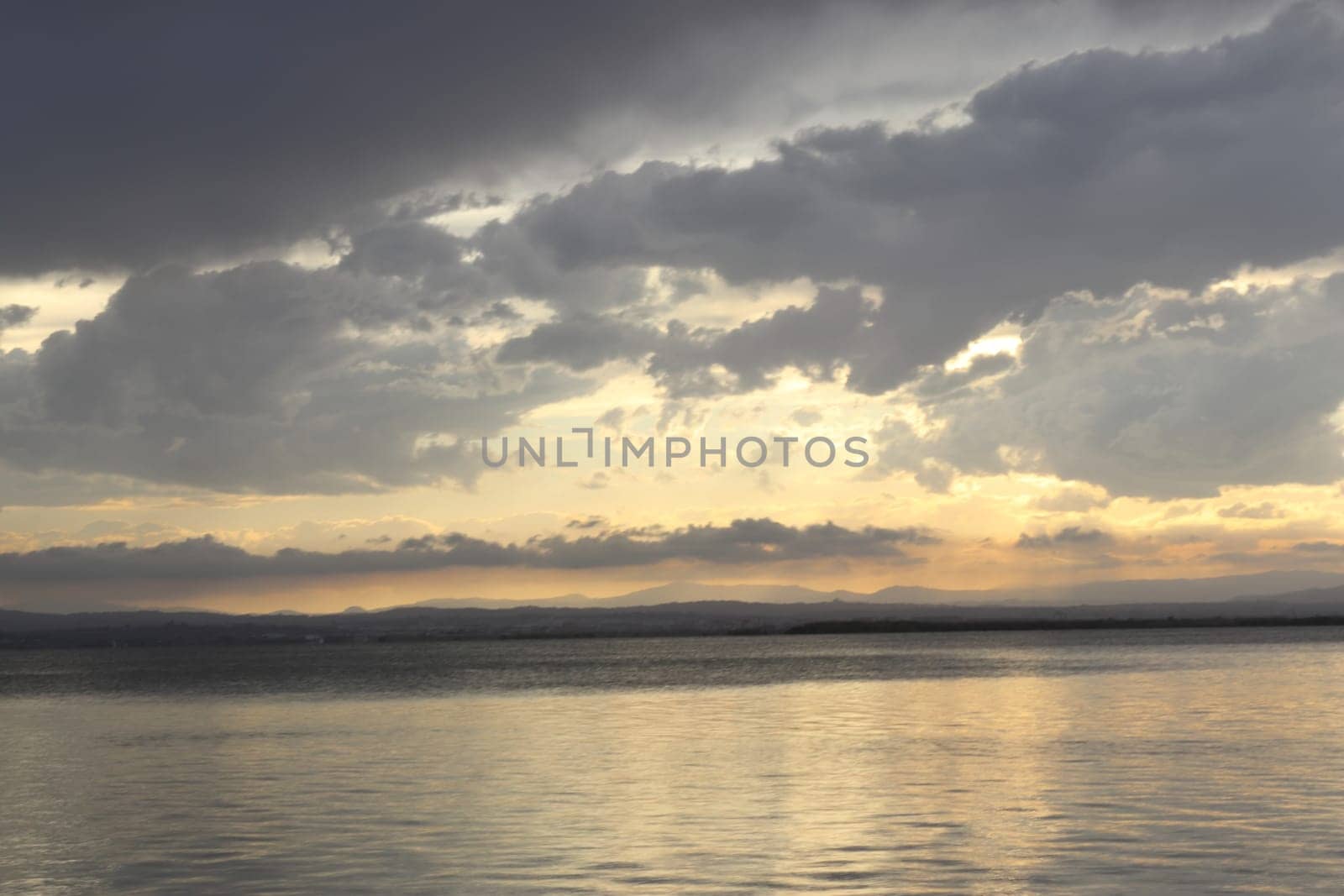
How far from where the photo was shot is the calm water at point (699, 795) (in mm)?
23828

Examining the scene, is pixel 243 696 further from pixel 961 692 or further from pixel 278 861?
pixel 278 861

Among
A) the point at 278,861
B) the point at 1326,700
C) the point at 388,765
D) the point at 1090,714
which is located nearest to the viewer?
the point at 278,861

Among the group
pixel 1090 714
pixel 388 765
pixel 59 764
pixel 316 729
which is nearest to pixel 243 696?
pixel 316 729

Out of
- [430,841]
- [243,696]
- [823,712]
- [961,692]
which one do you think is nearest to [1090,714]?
[823,712]

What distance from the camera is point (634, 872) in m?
23.6

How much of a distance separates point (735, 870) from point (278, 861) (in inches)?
344

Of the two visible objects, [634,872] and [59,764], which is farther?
[59,764]

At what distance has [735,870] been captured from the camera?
23.6m

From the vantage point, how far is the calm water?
938 inches

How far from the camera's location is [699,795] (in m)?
33.2

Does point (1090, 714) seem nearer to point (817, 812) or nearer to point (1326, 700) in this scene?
point (1326, 700)

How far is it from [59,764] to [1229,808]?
3706 centimetres

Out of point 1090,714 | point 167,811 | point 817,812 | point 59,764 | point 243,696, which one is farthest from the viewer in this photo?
point 243,696

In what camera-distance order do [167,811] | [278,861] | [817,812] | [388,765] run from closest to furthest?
1. [278,861]
2. [817,812]
3. [167,811]
4. [388,765]
